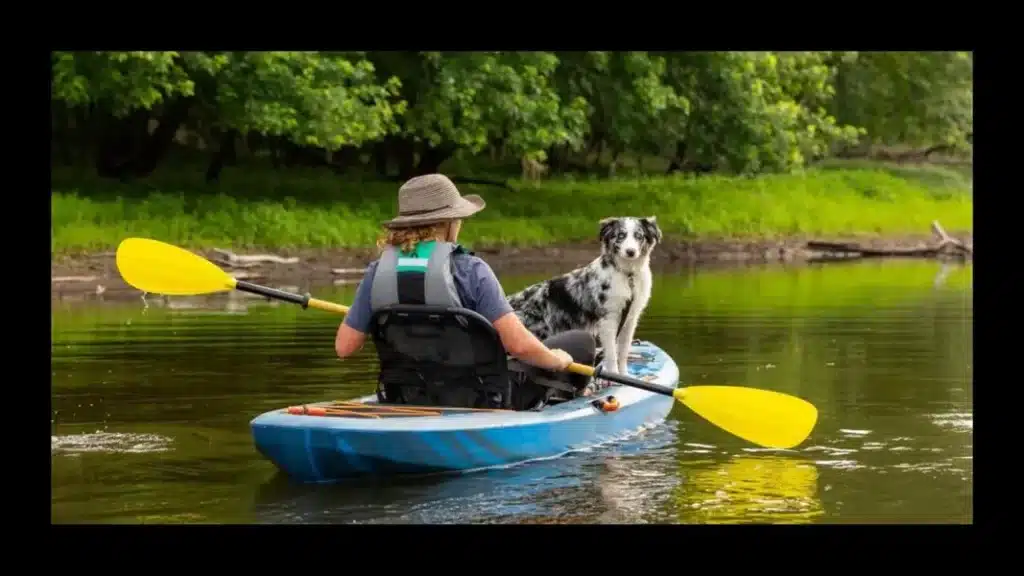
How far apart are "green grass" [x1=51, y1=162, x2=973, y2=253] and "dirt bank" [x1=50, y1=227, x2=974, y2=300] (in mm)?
225

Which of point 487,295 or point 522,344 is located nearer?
point 487,295

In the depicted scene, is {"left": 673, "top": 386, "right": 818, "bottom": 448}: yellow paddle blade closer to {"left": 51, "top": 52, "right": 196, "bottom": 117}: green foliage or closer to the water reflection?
the water reflection

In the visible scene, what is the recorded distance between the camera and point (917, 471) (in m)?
8.05

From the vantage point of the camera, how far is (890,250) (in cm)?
3009

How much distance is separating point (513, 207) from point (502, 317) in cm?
2056

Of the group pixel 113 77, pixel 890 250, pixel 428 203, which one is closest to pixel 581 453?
pixel 428 203

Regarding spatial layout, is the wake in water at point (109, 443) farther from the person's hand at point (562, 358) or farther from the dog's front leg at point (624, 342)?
the dog's front leg at point (624, 342)

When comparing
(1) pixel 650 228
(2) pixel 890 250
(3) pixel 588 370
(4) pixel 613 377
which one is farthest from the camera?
(2) pixel 890 250

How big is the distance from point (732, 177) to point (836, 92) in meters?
10.7

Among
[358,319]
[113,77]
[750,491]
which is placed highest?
[113,77]

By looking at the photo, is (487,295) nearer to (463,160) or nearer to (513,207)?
(513,207)

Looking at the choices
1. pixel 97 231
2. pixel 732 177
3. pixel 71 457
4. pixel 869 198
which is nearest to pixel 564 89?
pixel 732 177
